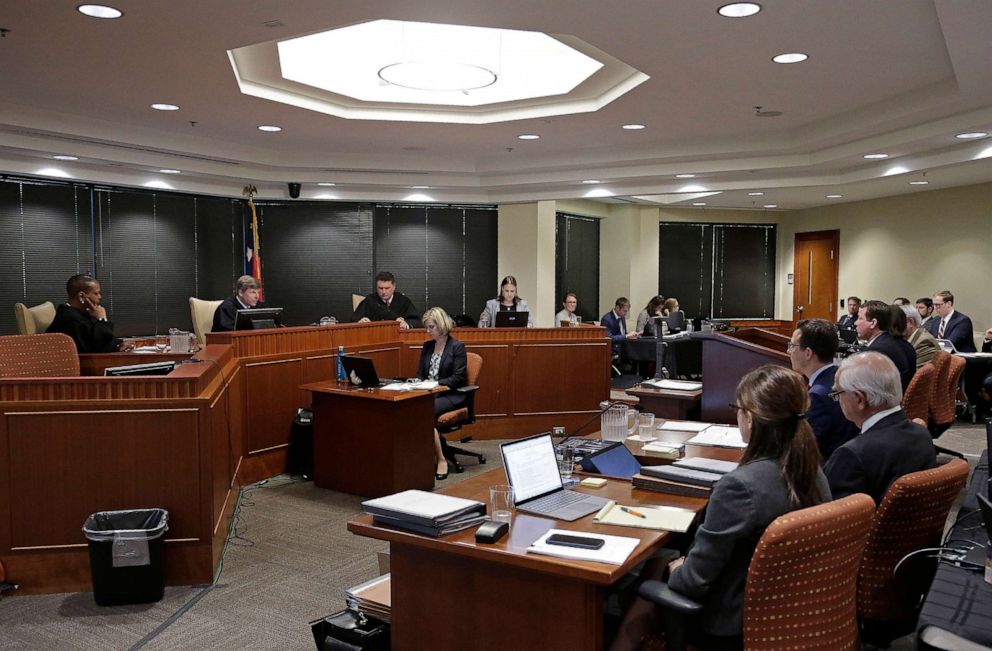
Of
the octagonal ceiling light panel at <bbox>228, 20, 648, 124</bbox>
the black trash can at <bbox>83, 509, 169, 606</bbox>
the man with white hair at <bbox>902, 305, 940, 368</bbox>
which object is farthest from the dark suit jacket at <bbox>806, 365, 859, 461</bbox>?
the man with white hair at <bbox>902, 305, 940, 368</bbox>

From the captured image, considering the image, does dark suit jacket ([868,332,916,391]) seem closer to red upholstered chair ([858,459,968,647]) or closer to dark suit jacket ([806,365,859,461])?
dark suit jacket ([806,365,859,461])

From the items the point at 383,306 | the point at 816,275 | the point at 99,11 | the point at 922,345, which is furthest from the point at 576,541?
the point at 816,275

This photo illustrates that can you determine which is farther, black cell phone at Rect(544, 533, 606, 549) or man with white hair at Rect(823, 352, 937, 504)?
man with white hair at Rect(823, 352, 937, 504)

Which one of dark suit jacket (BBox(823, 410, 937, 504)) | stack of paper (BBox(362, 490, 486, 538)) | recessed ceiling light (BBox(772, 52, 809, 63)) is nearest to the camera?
stack of paper (BBox(362, 490, 486, 538))

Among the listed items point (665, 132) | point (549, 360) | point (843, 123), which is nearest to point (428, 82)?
point (665, 132)

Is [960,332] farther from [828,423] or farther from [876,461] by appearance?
[876,461]

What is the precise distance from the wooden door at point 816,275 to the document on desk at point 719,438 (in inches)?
404

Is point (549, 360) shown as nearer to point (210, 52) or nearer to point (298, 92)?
point (298, 92)

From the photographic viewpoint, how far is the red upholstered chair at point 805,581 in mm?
2082

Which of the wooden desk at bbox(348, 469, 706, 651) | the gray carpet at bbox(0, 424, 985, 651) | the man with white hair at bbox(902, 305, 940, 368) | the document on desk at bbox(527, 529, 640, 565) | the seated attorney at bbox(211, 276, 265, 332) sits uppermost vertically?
the seated attorney at bbox(211, 276, 265, 332)

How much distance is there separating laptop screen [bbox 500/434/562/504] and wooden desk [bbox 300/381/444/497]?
2516 millimetres

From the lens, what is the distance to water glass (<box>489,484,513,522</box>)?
2719 mm

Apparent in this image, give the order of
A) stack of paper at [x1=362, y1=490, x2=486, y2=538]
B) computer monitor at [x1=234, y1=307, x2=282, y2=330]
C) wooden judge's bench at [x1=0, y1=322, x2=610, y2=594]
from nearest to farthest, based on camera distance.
Result: stack of paper at [x1=362, y1=490, x2=486, y2=538] → wooden judge's bench at [x1=0, y1=322, x2=610, y2=594] → computer monitor at [x1=234, y1=307, x2=282, y2=330]

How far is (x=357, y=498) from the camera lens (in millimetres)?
5852
